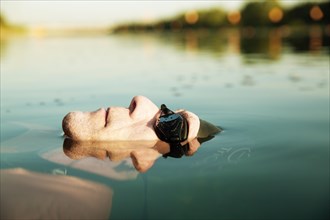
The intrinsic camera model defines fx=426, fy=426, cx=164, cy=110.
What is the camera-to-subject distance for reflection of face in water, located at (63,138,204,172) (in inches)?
216

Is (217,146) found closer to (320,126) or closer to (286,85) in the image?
(320,126)

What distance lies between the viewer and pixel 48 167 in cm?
523

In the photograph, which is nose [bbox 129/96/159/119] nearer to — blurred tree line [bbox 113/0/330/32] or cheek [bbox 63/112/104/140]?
cheek [bbox 63/112/104/140]

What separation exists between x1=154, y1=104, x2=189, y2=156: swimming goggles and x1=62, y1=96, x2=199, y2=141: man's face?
0.13 metres

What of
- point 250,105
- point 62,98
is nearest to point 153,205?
point 250,105

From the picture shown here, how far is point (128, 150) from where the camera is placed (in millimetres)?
5676

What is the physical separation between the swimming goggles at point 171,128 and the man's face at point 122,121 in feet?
0.43

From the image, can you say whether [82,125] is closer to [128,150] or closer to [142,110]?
[128,150]

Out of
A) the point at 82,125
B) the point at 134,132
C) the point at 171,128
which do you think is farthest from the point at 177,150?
the point at 82,125

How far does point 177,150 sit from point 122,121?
843mm

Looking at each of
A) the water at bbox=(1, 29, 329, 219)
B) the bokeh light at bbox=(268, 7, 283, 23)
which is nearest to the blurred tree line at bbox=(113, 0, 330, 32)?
the bokeh light at bbox=(268, 7, 283, 23)

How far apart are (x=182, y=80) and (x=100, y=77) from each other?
3180 millimetres

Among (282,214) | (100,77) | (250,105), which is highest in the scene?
(100,77)

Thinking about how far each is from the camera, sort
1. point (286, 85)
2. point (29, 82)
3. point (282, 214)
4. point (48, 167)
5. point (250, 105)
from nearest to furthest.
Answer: point (282, 214), point (48, 167), point (250, 105), point (286, 85), point (29, 82)
